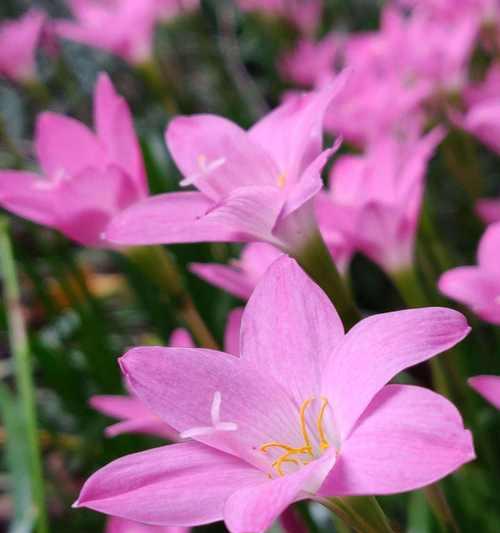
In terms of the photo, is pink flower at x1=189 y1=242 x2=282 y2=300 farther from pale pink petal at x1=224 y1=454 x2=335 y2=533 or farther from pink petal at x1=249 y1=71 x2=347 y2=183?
pale pink petal at x1=224 y1=454 x2=335 y2=533

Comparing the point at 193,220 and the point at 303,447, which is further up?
the point at 193,220

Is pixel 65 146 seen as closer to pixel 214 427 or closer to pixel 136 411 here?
pixel 136 411

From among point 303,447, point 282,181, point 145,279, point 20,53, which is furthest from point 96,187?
point 20,53

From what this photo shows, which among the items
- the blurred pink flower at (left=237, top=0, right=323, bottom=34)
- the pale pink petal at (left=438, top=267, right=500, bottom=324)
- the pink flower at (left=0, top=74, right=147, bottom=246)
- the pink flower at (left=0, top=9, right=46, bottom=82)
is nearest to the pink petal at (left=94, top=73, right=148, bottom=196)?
the pink flower at (left=0, top=74, right=147, bottom=246)

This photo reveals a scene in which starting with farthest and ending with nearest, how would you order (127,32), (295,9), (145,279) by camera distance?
1. (295,9)
2. (127,32)
3. (145,279)

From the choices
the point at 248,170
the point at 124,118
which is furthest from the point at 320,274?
the point at 124,118

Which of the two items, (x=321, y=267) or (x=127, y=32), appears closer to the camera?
(x=321, y=267)

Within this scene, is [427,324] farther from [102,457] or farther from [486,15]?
[486,15]

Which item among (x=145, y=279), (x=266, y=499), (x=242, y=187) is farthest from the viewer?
(x=145, y=279)
